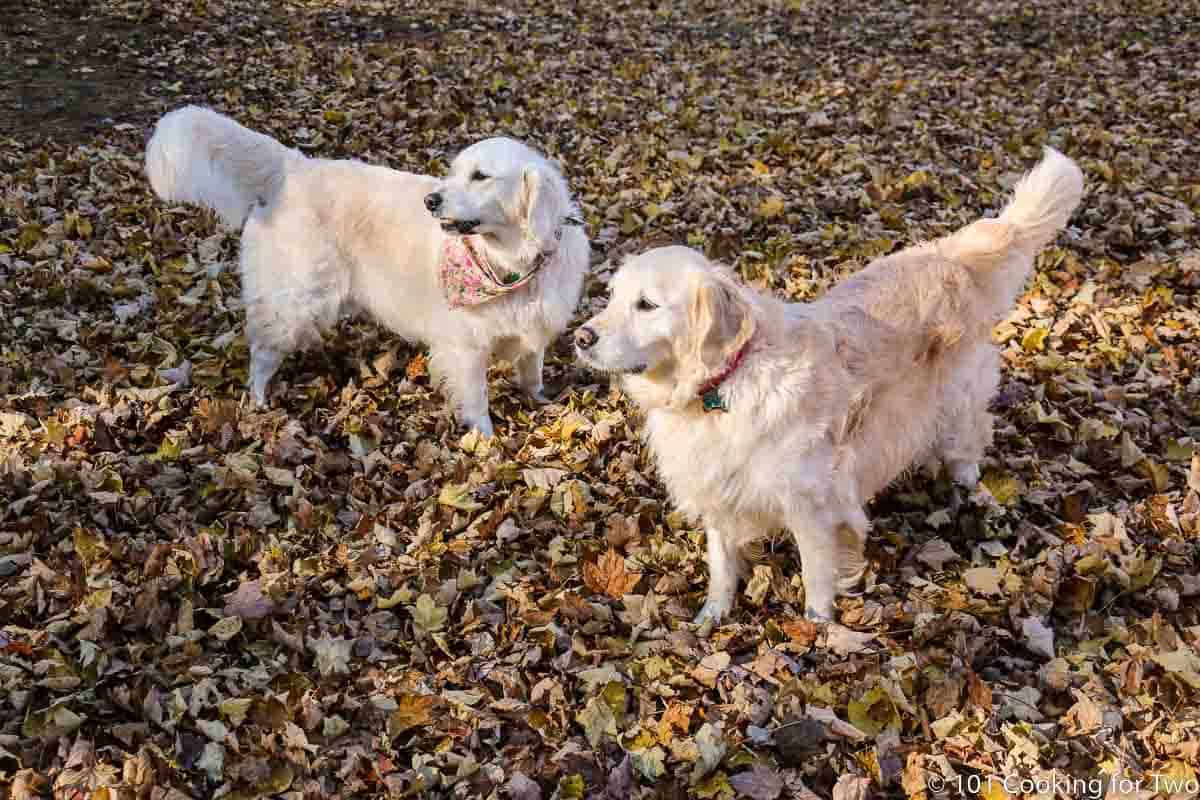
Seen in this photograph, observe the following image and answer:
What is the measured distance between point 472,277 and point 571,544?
1.57 metres

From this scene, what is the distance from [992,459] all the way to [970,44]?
27.7 feet

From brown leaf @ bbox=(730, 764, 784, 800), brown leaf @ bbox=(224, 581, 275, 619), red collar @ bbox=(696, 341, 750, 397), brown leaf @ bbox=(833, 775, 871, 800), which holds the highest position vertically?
red collar @ bbox=(696, 341, 750, 397)

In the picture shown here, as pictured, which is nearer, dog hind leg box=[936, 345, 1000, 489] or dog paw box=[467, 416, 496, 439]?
dog hind leg box=[936, 345, 1000, 489]

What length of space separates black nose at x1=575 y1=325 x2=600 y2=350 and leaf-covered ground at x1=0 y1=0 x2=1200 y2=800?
3.52 feet

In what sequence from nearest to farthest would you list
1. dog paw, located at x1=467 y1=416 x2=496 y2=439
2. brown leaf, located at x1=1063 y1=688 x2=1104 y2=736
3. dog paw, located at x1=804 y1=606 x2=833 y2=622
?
brown leaf, located at x1=1063 y1=688 x2=1104 y2=736 → dog paw, located at x1=804 y1=606 x2=833 y2=622 → dog paw, located at x1=467 y1=416 x2=496 y2=439

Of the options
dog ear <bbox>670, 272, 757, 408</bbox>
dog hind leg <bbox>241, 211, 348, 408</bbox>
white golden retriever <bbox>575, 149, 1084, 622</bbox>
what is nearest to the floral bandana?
dog hind leg <bbox>241, 211, 348, 408</bbox>

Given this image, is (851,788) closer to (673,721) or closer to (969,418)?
(673,721)

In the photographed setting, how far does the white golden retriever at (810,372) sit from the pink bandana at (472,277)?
1.48 metres

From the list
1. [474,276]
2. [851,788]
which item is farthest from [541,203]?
[851,788]

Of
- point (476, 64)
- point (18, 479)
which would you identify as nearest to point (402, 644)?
point (18, 479)

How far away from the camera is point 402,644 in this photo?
360 centimetres

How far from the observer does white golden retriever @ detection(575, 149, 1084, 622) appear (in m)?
3.30

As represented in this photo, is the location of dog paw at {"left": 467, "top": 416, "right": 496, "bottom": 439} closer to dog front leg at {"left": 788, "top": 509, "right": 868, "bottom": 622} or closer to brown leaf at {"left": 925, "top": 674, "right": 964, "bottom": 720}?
dog front leg at {"left": 788, "top": 509, "right": 868, "bottom": 622}

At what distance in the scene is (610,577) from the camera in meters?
3.89
